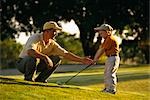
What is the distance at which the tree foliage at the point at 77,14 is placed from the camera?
33.5m

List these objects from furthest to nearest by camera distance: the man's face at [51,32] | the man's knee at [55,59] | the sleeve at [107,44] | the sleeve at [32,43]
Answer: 1. the man's knee at [55,59]
2. the sleeve at [107,44]
3. the man's face at [51,32]
4. the sleeve at [32,43]

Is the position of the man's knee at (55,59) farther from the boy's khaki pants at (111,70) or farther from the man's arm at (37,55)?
the boy's khaki pants at (111,70)

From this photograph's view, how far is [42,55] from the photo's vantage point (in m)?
8.02

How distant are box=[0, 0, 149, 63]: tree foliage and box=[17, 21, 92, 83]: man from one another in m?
24.4

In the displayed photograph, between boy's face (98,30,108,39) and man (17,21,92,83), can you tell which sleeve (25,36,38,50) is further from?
boy's face (98,30,108,39)

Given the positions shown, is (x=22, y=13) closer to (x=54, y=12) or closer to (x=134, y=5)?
(x=54, y=12)

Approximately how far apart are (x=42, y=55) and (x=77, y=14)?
87.7ft

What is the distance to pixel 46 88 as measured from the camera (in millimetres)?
7922

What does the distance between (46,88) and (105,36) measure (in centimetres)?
152

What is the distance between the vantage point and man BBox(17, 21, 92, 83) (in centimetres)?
815

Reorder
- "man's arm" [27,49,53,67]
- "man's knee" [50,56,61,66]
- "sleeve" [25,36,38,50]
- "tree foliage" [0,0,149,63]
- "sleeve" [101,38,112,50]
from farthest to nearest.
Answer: "tree foliage" [0,0,149,63]
"man's knee" [50,56,61,66]
"sleeve" [101,38,112,50]
"sleeve" [25,36,38,50]
"man's arm" [27,49,53,67]

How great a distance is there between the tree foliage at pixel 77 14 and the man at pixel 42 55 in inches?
962

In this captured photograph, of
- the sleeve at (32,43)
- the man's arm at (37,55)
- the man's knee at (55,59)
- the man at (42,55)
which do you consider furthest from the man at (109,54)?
the sleeve at (32,43)

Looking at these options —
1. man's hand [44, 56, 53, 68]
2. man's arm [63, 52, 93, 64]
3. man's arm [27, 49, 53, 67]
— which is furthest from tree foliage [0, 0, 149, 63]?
man's arm [27, 49, 53, 67]
